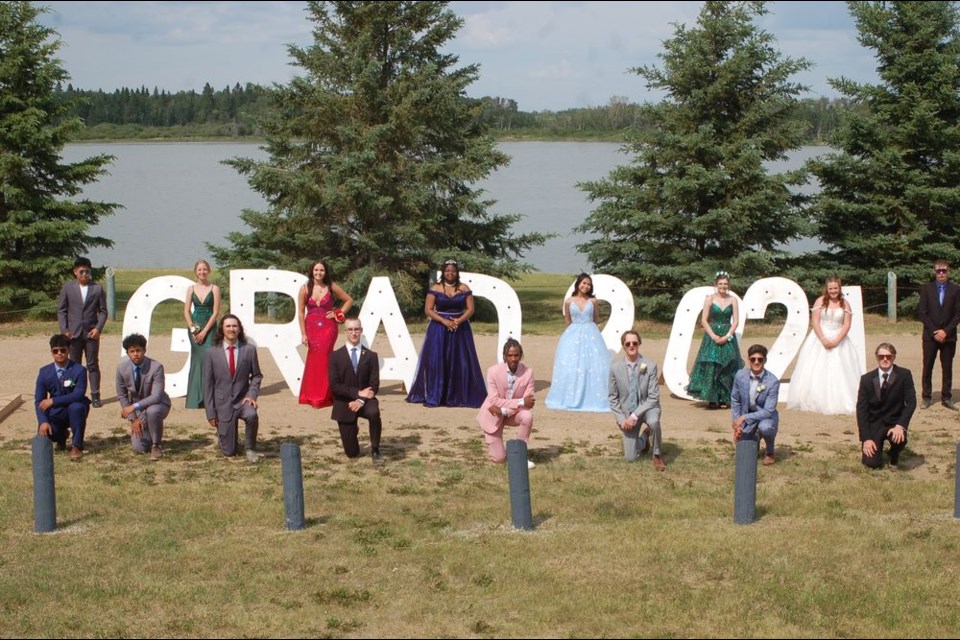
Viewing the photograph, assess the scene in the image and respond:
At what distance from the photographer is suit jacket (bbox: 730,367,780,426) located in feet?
41.0

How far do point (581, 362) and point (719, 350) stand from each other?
1772 mm

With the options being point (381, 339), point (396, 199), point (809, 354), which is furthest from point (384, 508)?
point (396, 199)

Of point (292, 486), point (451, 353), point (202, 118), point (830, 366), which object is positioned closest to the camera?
point (292, 486)

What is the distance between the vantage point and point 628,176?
1054 inches

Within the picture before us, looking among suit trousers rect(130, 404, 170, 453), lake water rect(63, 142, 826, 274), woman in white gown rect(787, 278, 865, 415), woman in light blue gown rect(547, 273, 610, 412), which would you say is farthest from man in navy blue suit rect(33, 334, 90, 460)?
lake water rect(63, 142, 826, 274)

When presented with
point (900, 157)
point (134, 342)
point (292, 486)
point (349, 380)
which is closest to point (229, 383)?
point (134, 342)

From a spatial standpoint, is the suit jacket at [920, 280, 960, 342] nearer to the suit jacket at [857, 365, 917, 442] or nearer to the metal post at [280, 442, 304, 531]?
the suit jacket at [857, 365, 917, 442]

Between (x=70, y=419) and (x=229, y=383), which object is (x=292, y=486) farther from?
(x=70, y=419)

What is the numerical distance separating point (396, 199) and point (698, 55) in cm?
717

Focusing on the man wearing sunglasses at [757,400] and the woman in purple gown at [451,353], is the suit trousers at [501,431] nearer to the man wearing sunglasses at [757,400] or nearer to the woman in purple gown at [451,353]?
the man wearing sunglasses at [757,400]

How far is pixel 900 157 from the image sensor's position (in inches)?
1053

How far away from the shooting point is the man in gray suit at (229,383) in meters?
12.9

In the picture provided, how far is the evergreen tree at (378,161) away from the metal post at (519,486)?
16006 millimetres

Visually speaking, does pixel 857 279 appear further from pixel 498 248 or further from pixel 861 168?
pixel 498 248
